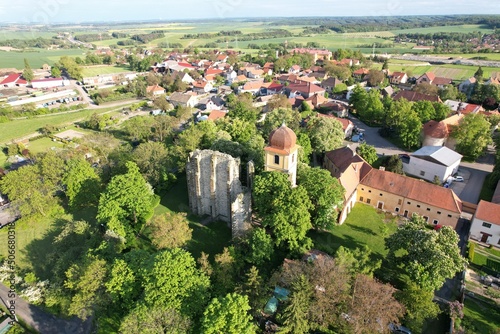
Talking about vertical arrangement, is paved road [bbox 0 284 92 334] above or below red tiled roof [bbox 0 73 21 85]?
below

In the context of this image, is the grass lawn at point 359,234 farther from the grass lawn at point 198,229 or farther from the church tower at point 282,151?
the grass lawn at point 198,229

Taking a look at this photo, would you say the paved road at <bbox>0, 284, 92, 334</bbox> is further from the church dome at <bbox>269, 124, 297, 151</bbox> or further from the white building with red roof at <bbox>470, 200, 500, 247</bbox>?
the white building with red roof at <bbox>470, 200, 500, 247</bbox>

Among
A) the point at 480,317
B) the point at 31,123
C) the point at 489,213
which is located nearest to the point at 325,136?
the point at 489,213

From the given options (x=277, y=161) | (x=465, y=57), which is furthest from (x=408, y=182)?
(x=465, y=57)

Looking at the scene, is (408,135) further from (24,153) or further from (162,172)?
(24,153)

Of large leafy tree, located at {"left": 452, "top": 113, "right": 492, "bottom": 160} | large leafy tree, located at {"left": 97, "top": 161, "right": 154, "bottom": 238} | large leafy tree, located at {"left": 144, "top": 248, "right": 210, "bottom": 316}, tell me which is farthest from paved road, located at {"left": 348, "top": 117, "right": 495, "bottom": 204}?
large leafy tree, located at {"left": 97, "top": 161, "right": 154, "bottom": 238}

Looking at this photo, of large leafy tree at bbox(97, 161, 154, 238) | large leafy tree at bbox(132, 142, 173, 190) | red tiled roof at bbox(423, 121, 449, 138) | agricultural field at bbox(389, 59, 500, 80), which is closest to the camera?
large leafy tree at bbox(97, 161, 154, 238)

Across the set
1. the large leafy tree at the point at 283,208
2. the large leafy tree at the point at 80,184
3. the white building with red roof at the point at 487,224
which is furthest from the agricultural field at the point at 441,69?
the large leafy tree at the point at 80,184
